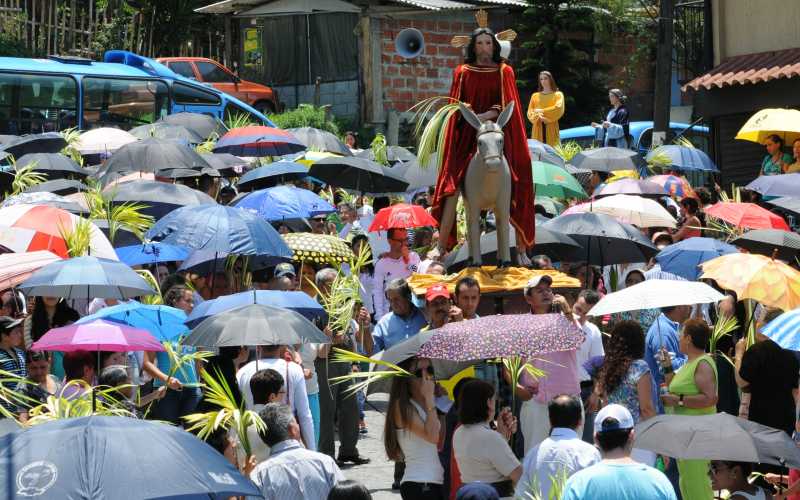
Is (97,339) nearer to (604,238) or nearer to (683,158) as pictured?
(604,238)

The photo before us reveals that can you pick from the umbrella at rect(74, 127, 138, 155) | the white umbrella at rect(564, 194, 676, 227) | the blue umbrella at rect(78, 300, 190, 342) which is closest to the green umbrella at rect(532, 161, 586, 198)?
the white umbrella at rect(564, 194, 676, 227)

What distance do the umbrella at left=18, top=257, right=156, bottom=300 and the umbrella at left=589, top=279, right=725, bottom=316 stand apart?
11.5 feet

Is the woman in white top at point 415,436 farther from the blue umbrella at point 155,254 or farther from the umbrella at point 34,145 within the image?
the umbrella at point 34,145

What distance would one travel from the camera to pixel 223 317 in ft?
32.2

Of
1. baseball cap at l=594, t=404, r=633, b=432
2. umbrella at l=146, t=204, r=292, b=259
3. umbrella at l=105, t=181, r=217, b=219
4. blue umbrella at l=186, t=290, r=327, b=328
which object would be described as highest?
umbrella at l=105, t=181, r=217, b=219

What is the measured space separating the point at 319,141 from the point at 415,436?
12607mm

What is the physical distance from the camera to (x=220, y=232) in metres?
12.4

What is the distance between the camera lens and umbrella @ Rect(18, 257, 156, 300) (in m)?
10.6

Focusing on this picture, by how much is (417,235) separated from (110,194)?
11.8ft

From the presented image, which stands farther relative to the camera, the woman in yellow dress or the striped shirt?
the woman in yellow dress

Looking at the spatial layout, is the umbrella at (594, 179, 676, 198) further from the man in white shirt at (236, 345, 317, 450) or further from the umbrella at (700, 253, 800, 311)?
the man in white shirt at (236, 345, 317, 450)

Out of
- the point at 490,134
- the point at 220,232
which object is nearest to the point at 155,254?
the point at 220,232

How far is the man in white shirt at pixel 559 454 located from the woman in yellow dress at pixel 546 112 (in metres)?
14.0

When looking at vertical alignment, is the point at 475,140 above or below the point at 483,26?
below
